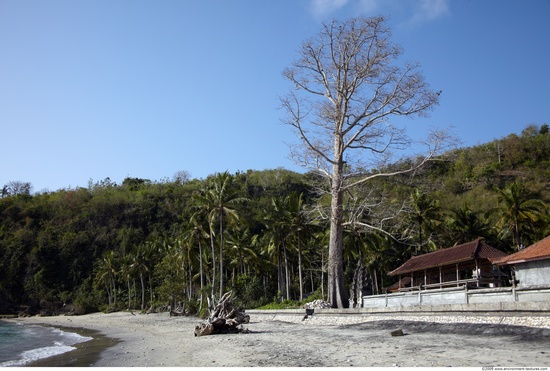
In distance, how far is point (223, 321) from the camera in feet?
59.2

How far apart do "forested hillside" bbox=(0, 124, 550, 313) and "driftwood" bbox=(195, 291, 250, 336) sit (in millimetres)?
5458

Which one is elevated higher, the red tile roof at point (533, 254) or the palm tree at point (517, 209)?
the palm tree at point (517, 209)

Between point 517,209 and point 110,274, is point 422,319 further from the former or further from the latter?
point 110,274

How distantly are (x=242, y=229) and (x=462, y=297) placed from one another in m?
53.6

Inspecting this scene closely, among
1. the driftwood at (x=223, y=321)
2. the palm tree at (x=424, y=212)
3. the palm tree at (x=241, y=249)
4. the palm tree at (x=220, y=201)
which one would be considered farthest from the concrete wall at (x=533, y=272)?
the palm tree at (x=241, y=249)

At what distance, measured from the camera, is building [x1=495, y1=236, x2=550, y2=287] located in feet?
59.9

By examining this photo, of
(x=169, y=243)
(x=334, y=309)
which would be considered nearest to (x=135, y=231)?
(x=169, y=243)

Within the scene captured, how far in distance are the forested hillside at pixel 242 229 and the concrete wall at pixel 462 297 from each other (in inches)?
99.9

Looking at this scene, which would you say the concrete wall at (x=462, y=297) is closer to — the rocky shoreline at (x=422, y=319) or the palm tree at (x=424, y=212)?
the rocky shoreline at (x=422, y=319)

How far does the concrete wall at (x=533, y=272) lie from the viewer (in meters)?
18.3

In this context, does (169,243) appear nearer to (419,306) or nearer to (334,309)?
(334,309)

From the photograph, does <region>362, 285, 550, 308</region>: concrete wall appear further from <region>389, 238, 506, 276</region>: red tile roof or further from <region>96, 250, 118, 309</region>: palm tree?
<region>96, 250, 118, 309</region>: palm tree

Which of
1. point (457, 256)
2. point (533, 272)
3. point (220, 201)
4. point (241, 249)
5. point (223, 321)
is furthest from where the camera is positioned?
point (241, 249)

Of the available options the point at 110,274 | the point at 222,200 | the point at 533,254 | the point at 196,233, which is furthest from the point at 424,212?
the point at 110,274
